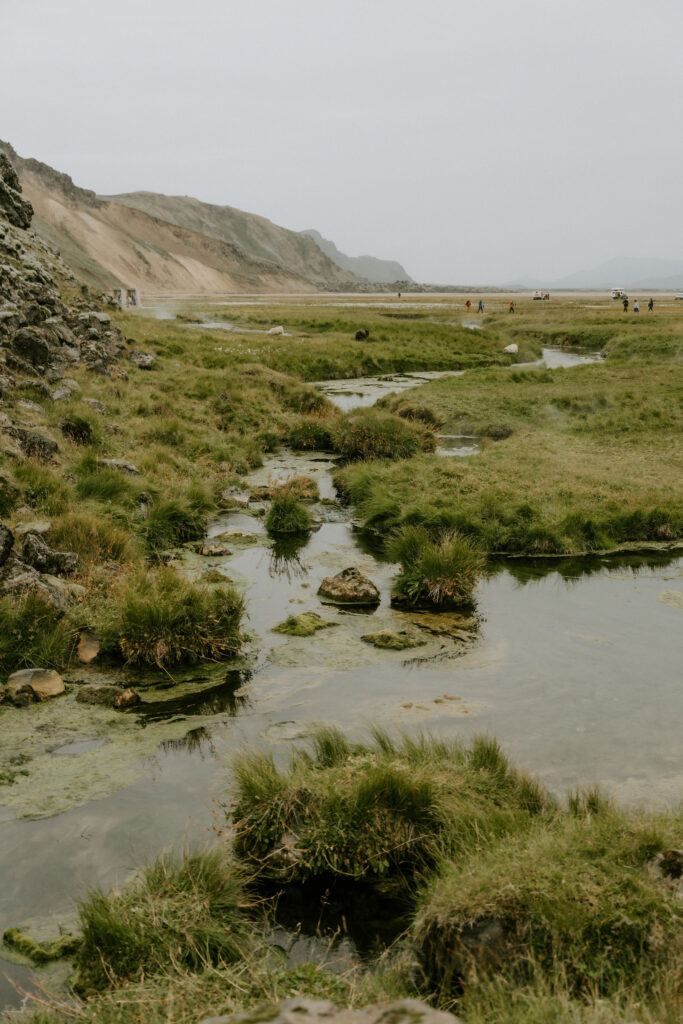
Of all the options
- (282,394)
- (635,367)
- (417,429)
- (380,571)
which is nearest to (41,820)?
(380,571)

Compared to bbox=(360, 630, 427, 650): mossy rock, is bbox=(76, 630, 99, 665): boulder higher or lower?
higher

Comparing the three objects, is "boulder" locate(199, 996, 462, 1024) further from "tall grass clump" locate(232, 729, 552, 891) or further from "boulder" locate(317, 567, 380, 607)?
"boulder" locate(317, 567, 380, 607)

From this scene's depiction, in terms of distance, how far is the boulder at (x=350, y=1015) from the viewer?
358cm

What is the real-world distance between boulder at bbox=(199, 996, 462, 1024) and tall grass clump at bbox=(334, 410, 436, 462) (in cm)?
1805

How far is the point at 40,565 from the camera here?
11.3 meters

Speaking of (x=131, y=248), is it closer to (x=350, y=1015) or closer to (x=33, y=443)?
(x=33, y=443)

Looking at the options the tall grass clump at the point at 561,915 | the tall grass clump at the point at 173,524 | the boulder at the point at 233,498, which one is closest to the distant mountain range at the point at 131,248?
the boulder at the point at 233,498

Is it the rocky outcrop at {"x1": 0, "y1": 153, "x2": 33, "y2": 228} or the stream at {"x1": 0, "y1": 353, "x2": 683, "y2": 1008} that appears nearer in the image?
the stream at {"x1": 0, "y1": 353, "x2": 683, "y2": 1008}

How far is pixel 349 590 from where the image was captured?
1258 cm

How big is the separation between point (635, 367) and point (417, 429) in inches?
653

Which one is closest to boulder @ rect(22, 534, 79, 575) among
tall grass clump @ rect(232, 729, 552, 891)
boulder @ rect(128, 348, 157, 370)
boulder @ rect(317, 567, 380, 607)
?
boulder @ rect(317, 567, 380, 607)

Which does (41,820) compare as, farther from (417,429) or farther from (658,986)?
(417,429)

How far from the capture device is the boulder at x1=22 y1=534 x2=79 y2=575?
447 inches

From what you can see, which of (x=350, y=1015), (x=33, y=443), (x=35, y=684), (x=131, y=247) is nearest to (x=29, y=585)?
(x=35, y=684)
